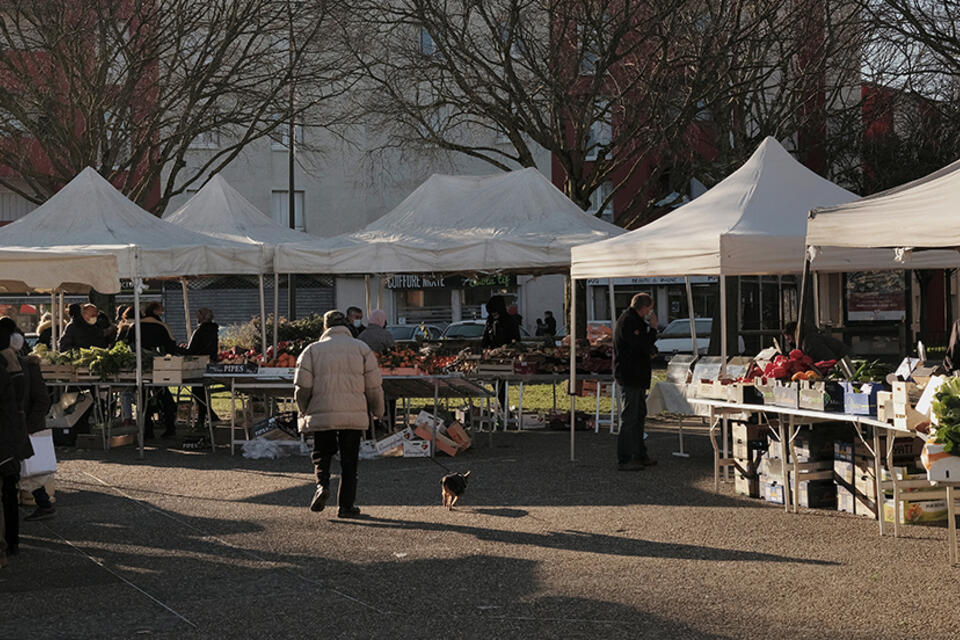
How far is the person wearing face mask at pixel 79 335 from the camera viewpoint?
19.0 m

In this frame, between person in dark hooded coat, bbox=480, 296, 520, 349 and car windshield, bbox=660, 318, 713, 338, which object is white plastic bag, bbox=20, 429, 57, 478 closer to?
person in dark hooded coat, bbox=480, 296, 520, 349

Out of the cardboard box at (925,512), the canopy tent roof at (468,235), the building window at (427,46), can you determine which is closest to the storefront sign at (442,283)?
the building window at (427,46)

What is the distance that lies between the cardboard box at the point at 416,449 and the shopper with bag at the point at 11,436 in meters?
6.58

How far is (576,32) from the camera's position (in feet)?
85.6

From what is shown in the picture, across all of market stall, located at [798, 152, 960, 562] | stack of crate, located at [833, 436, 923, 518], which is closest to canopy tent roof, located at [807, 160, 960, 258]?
market stall, located at [798, 152, 960, 562]

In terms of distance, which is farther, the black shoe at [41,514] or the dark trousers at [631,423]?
the dark trousers at [631,423]

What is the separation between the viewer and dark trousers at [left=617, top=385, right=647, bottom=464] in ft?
46.2

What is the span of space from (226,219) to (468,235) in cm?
618

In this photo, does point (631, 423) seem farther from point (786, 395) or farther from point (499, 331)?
point (499, 331)

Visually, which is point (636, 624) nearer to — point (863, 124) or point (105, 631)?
point (105, 631)

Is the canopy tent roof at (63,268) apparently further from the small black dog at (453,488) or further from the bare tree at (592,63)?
the bare tree at (592,63)

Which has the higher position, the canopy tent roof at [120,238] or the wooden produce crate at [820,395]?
the canopy tent roof at [120,238]

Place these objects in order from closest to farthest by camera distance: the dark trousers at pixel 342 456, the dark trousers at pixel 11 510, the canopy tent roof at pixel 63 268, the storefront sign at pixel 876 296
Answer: the dark trousers at pixel 11 510, the dark trousers at pixel 342 456, the canopy tent roof at pixel 63 268, the storefront sign at pixel 876 296

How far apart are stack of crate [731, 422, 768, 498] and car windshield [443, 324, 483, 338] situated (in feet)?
94.4
